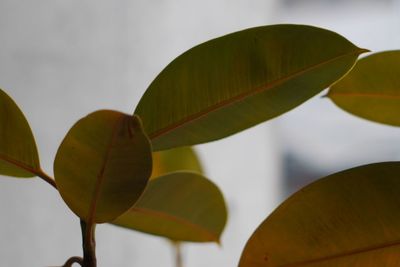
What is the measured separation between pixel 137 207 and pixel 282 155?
2651 millimetres

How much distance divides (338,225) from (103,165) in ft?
0.57

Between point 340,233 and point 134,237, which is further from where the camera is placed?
point 134,237

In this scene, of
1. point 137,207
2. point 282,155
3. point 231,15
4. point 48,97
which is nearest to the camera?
point 137,207

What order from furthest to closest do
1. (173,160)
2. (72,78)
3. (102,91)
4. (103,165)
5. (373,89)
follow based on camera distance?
(102,91), (72,78), (173,160), (373,89), (103,165)

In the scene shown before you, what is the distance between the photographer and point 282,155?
318 cm

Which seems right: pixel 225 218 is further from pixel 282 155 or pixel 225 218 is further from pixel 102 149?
pixel 282 155

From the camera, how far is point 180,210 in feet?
1.98

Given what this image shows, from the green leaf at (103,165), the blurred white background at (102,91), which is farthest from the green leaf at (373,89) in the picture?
the blurred white background at (102,91)

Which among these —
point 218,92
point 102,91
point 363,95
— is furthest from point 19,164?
point 102,91

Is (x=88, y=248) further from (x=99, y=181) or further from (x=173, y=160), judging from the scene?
(x=173, y=160)

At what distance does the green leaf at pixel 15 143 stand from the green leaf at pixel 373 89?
0.86 feet

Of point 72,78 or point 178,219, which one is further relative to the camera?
point 72,78

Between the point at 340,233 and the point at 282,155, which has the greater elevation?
the point at 340,233

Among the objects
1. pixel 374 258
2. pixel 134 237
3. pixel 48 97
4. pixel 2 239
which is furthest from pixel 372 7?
pixel 374 258
